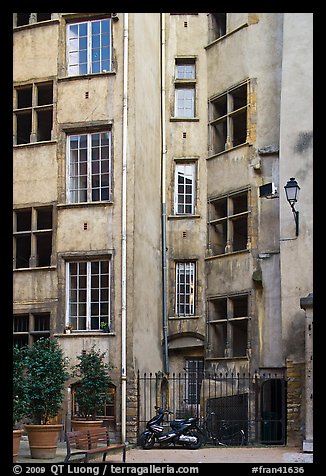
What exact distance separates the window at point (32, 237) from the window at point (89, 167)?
98 centimetres

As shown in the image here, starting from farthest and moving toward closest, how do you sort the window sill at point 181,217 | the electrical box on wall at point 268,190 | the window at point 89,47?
the window sill at point 181,217, the window at point 89,47, the electrical box on wall at point 268,190

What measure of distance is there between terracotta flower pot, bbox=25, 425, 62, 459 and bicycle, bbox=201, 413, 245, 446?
15.4 feet

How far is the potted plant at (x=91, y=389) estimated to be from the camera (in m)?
19.8

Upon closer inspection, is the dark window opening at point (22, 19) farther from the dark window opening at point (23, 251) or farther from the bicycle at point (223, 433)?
the bicycle at point (223, 433)

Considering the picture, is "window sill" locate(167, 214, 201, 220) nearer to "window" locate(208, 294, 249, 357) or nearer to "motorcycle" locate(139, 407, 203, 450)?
"window" locate(208, 294, 249, 357)

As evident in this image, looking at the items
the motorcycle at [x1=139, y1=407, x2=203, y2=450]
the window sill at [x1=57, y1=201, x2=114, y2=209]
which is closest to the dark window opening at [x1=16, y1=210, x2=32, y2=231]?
the window sill at [x1=57, y1=201, x2=114, y2=209]

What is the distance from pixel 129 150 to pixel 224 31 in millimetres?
5803

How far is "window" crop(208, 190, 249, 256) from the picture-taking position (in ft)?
77.2

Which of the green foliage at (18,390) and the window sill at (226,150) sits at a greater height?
the window sill at (226,150)

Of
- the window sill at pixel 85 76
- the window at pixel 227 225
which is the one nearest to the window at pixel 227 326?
the window at pixel 227 225

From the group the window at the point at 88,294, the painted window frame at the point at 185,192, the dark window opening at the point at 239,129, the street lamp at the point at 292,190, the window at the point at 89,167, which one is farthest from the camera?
the painted window frame at the point at 185,192

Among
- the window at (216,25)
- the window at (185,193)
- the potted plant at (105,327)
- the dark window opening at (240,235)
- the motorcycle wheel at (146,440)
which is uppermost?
the window at (216,25)

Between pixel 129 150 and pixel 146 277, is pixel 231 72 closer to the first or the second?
pixel 129 150
